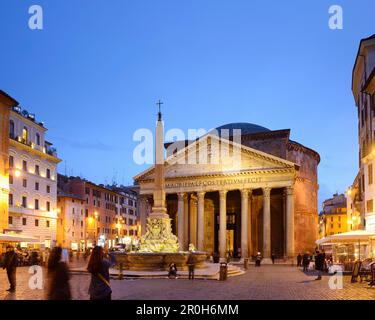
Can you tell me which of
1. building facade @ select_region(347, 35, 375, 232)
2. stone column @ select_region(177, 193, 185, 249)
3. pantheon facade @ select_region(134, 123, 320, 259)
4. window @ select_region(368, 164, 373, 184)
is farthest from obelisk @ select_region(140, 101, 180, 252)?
stone column @ select_region(177, 193, 185, 249)

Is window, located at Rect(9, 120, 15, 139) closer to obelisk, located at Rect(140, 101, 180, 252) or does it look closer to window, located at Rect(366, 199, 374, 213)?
obelisk, located at Rect(140, 101, 180, 252)

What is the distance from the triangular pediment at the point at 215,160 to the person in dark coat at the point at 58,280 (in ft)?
123

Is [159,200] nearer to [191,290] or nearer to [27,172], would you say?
[191,290]

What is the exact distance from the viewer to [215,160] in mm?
48812

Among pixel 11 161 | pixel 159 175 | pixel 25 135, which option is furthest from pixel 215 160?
pixel 159 175

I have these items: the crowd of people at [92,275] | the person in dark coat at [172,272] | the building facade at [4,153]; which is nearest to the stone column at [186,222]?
the building facade at [4,153]

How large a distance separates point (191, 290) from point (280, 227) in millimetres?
35574

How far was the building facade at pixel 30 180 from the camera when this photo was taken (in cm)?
4506

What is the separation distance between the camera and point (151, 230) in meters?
26.7

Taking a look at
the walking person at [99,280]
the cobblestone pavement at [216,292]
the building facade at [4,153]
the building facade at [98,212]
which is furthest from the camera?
the building facade at [98,212]

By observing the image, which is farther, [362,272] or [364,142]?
[364,142]

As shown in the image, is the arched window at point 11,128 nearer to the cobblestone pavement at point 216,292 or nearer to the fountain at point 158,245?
the fountain at point 158,245
